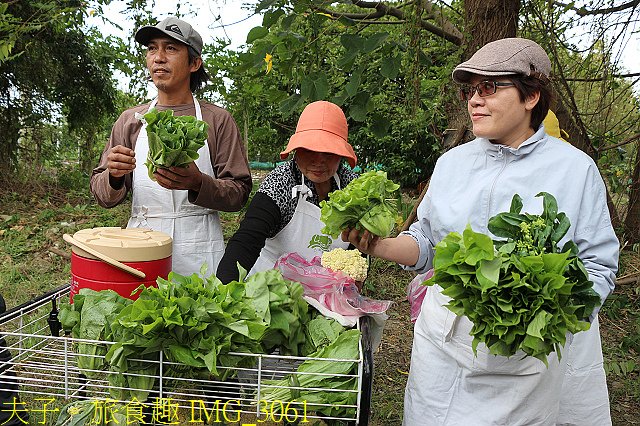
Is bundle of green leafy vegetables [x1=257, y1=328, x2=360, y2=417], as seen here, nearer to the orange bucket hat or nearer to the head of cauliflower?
the head of cauliflower

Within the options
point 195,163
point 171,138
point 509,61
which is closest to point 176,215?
point 195,163

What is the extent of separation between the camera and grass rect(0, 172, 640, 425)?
3.96 metres

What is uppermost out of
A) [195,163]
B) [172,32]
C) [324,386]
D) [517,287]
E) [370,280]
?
[172,32]

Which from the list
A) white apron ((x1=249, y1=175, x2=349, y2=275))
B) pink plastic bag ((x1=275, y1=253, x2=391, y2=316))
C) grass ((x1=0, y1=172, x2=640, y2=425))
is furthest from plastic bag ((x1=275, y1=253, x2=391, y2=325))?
grass ((x1=0, y1=172, x2=640, y2=425))

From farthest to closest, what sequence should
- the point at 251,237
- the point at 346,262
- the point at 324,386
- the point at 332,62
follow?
1. the point at 332,62
2. the point at 251,237
3. the point at 346,262
4. the point at 324,386

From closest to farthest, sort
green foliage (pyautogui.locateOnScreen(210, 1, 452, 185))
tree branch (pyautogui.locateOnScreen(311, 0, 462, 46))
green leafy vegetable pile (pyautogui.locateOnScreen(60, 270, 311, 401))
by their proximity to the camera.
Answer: green leafy vegetable pile (pyautogui.locateOnScreen(60, 270, 311, 401)), green foliage (pyautogui.locateOnScreen(210, 1, 452, 185)), tree branch (pyautogui.locateOnScreen(311, 0, 462, 46))

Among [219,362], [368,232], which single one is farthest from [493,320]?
[219,362]

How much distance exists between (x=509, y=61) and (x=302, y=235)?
1.06 m

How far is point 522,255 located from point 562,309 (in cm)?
17

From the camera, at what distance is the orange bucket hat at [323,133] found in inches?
89.9

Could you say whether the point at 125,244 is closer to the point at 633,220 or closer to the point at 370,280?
the point at 370,280

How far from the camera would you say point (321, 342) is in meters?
1.80

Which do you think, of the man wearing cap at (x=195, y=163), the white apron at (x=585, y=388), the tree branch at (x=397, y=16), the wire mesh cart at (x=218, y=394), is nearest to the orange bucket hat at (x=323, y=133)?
the man wearing cap at (x=195, y=163)

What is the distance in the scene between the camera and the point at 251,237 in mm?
2283
